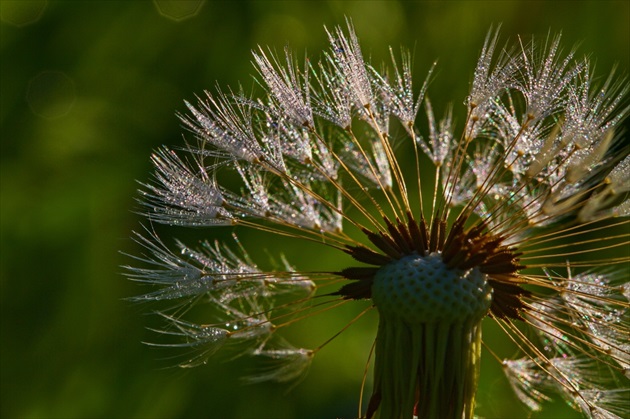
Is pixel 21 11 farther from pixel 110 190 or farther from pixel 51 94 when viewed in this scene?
pixel 110 190

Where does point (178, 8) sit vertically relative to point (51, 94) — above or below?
above

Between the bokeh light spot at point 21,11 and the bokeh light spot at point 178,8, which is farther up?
the bokeh light spot at point 178,8

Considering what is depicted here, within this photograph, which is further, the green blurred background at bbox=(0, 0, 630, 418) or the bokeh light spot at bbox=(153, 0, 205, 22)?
the bokeh light spot at bbox=(153, 0, 205, 22)

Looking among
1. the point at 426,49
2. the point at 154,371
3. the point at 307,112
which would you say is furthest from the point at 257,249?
the point at 307,112

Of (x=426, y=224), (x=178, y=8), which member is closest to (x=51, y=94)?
(x=178, y=8)

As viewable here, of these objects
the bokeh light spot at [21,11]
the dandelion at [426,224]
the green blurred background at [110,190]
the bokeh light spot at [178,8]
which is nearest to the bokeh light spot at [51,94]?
the green blurred background at [110,190]

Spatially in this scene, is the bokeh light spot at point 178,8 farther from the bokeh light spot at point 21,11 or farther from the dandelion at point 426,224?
the dandelion at point 426,224

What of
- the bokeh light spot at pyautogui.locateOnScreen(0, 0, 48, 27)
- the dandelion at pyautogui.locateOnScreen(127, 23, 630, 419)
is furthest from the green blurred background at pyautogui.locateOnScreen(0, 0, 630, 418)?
the dandelion at pyautogui.locateOnScreen(127, 23, 630, 419)

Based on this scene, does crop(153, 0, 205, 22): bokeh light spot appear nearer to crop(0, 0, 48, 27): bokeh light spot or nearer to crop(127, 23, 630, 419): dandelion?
crop(0, 0, 48, 27): bokeh light spot
